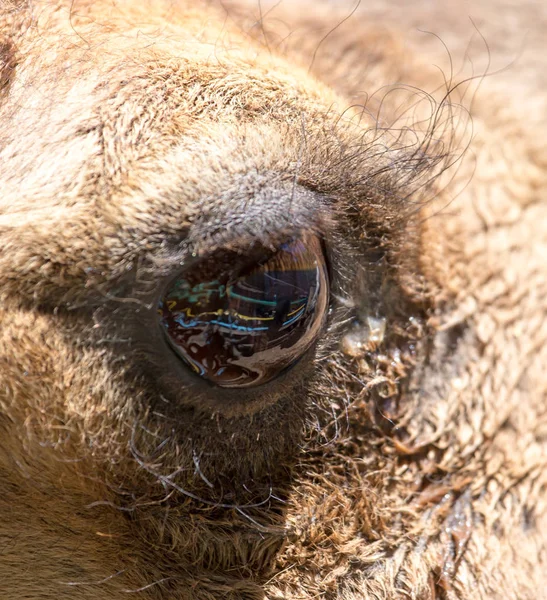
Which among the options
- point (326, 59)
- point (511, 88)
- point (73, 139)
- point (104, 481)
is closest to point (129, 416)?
point (104, 481)

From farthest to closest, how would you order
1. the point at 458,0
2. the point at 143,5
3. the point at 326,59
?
the point at 458,0 → the point at 326,59 → the point at 143,5

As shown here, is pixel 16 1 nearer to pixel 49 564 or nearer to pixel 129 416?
pixel 129 416

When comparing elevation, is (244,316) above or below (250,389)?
above
